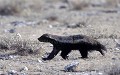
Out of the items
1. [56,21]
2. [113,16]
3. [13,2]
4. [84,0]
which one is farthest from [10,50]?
[84,0]

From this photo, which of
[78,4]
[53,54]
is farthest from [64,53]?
[78,4]

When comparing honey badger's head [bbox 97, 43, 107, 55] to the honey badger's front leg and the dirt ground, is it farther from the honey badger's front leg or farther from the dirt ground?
the honey badger's front leg

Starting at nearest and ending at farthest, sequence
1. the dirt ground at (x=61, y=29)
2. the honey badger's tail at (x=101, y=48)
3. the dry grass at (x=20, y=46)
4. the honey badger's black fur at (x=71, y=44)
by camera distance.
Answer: the dirt ground at (x=61, y=29) → the honey badger's black fur at (x=71, y=44) → the honey badger's tail at (x=101, y=48) → the dry grass at (x=20, y=46)

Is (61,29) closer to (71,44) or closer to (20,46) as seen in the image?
(20,46)

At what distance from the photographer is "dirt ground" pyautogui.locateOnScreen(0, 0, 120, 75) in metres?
11.8

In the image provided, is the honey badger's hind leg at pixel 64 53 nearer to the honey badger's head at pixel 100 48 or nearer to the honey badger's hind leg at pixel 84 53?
the honey badger's hind leg at pixel 84 53

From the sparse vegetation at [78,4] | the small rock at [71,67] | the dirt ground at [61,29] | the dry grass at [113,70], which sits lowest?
the sparse vegetation at [78,4]

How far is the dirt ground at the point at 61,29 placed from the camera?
1177 cm

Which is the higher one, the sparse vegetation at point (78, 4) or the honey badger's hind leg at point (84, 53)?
the honey badger's hind leg at point (84, 53)

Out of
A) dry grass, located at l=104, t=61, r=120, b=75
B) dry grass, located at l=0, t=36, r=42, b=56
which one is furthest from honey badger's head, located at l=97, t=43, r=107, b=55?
dry grass, located at l=104, t=61, r=120, b=75

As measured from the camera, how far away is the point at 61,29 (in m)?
20.0

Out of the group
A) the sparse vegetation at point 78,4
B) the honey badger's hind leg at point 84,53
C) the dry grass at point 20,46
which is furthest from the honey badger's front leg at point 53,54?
the sparse vegetation at point 78,4

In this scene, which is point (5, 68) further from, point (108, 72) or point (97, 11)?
point (97, 11)

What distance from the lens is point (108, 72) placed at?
420 inches
